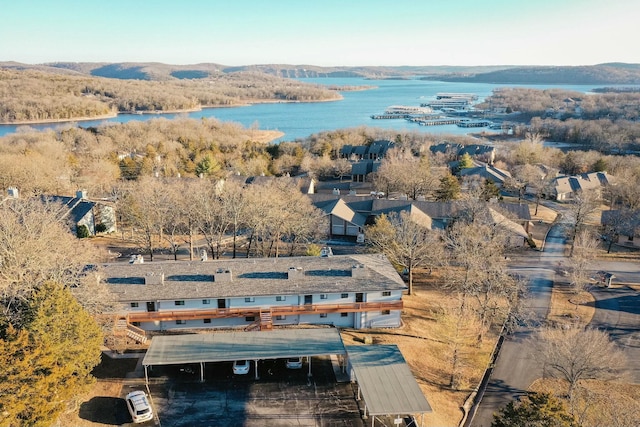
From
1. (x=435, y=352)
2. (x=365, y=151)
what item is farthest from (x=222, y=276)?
(x=365, y=151)

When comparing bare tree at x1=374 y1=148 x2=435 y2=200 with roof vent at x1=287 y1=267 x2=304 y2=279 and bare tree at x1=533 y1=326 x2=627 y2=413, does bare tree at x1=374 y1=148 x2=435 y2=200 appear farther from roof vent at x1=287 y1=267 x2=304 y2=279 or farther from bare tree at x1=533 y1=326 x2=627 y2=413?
bare tree at x1=533 y1=326 x2=627 y2=413

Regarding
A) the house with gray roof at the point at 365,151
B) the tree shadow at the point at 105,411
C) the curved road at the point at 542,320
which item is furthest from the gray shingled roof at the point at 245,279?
the house with gray roof at the point at 365,151

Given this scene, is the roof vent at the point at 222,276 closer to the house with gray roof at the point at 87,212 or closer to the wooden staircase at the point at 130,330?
the wooden staircase at the point at 130,330

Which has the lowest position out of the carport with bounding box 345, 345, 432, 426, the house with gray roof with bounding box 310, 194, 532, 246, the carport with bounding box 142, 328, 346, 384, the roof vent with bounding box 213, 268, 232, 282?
the carport with bounding box 345, 345, 432, 426

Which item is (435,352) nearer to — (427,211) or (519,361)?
(519,361)

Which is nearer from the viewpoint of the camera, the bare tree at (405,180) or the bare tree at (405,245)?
the bare tree at (405,245)

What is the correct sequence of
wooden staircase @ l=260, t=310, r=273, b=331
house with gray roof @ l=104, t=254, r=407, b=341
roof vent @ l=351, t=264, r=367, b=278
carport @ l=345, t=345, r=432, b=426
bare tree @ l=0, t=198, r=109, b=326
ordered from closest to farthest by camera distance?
carport @ l=345, t=345, r=432, b=426 → bare tree @ l=0, t=198, r=109, b=326 → wooden staircase @ l=260, t=310, r=273, b=331 → house with gray roof @ l=104, t=254, r=407, b=341 → roof vent @ l=351, t=264, r=367, b=278

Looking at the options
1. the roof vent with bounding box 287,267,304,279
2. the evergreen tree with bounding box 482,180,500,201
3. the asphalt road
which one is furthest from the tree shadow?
the evergreen tree with bounding box 482,180,500,201
